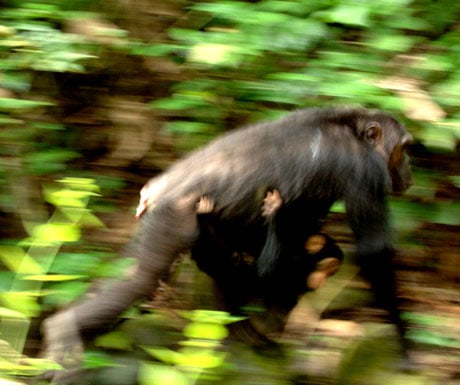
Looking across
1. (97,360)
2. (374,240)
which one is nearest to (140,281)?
(97,360)

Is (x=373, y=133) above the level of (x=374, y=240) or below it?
above

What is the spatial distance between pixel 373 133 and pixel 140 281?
5.00ft

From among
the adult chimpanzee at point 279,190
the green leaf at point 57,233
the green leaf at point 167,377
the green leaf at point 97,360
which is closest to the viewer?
the green leaf at point 167,377

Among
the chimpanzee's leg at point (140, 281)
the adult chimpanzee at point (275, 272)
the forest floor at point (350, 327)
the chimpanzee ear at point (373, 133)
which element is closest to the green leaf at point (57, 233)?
the chimpanzee's leg at point (140, 281)

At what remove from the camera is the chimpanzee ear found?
472 cm

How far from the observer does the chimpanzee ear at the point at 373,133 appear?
4719 mm

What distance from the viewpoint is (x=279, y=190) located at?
14.5 feet

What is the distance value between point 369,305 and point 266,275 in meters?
0.82

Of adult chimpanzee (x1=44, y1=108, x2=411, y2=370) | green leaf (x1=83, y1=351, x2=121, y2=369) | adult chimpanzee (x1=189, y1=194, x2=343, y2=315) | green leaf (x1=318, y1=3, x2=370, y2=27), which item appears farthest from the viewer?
green leaf (x1=318, y1=3, x2=370, y2=27)

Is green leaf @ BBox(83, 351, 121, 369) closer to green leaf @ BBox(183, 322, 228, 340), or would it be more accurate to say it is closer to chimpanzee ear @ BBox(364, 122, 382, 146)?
green leaf @ BBox(183, 322, 228, 340)

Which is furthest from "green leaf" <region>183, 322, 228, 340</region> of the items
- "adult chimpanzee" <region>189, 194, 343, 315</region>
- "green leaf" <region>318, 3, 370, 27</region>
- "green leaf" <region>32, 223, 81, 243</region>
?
"green leaf" <region>318, 3, 370, 27</region>

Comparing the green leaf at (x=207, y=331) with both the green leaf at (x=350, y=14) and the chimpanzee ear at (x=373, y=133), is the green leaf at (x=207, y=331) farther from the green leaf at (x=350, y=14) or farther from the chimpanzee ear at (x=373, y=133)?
the green leaf at (x=350, y=14)

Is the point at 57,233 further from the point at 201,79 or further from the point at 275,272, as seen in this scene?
the point at 201,79

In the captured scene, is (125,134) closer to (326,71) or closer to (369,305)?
(326,71)
